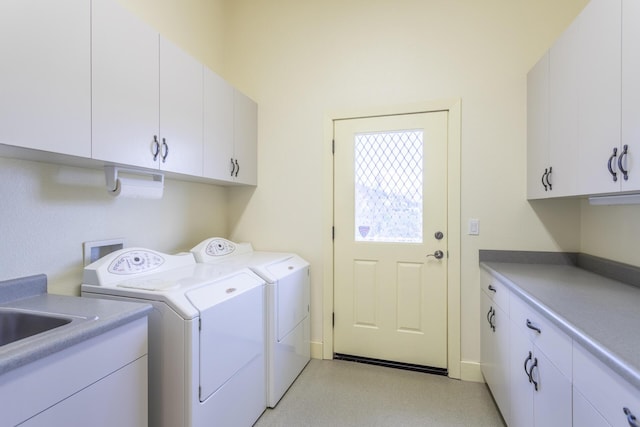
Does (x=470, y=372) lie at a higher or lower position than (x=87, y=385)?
lower

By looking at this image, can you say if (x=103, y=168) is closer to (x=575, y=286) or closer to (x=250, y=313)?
(x=250, y=313)

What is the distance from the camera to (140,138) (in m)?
1.56

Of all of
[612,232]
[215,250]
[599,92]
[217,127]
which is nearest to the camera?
[599,92]

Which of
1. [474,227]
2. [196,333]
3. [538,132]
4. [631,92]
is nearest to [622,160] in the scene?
[631,92]

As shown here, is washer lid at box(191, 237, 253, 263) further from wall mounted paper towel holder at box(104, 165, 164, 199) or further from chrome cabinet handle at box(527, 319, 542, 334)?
chrome cabinet handle at box(527, 319, 542, 334)

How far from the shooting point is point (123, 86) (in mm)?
1461

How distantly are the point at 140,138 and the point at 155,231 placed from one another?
78cm

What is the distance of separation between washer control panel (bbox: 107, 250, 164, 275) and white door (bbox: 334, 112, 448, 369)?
1.40 meters

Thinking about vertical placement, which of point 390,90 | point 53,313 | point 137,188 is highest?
point 390,90

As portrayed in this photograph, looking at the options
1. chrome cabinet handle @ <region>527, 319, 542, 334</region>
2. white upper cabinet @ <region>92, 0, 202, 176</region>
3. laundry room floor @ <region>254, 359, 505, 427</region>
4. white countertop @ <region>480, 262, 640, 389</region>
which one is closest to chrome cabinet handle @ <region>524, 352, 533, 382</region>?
chrome cabinet handle @ <region>527, 319, 542, 334</region>

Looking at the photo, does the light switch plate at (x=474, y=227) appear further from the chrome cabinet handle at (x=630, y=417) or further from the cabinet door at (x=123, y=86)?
the cabinet door at (x=123, y=86)

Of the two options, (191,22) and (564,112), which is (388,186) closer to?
(564,112)

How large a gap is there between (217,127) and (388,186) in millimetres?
1392

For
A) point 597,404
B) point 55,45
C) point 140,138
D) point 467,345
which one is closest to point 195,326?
point 140,138
